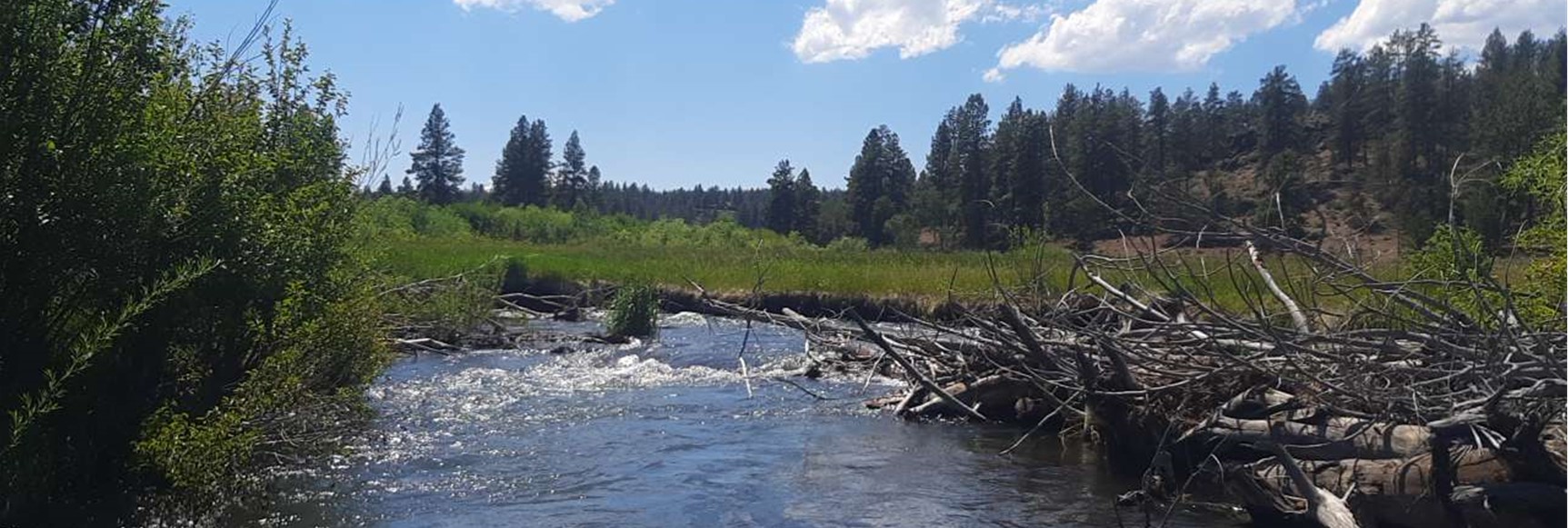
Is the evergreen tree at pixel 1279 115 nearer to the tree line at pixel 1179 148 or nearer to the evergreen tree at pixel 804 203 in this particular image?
the tree line at pixel 1179 148

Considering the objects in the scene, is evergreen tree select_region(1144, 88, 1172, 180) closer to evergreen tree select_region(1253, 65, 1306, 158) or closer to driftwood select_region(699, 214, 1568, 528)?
evergreen tree select_region(1253, 65, 1306, 158)

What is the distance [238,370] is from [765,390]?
7.17 m

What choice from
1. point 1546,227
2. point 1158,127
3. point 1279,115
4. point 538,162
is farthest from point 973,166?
point 1546,227

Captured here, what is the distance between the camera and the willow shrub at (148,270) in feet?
21.1

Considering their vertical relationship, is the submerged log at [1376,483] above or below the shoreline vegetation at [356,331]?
below

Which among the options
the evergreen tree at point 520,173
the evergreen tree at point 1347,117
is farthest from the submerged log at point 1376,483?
the evergreen tree at point 520,173

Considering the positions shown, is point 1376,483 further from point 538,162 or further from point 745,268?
point 538,162

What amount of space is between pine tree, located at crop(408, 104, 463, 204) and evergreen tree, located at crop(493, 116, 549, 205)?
17.4ft

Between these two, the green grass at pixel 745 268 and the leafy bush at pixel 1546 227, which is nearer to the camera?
the leafy bush at pixel 1546 227

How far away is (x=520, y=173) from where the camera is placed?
10594 centimetres

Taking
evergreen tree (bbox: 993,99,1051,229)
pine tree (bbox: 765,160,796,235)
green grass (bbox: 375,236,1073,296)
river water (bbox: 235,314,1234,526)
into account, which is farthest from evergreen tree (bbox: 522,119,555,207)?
river water (bbox: 235,314,1234,526)

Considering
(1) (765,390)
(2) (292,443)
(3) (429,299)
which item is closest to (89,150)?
(2) (292,443)

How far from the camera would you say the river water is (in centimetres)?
859

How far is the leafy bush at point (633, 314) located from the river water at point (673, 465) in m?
5.41
